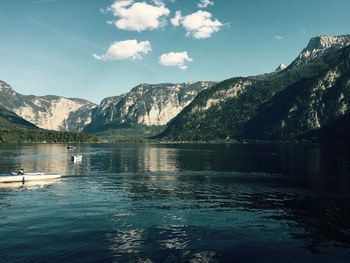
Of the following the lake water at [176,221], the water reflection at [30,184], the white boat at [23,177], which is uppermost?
the white boat at [23,177]

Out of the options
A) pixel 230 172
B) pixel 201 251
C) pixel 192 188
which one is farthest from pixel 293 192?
pixel 201 251

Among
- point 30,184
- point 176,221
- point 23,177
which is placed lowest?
point 176,221

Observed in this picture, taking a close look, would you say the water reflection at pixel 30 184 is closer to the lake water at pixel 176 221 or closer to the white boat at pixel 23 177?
the lake water at pixel 176 221

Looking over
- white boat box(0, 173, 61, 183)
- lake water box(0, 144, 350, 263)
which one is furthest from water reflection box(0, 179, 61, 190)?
white boat box(0, 173, 61, 183)

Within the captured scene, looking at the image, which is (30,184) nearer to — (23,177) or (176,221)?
(23,177)

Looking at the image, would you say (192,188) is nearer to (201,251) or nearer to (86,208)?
(86,208)

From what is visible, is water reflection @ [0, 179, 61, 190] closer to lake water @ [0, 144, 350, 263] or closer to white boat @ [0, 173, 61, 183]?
lake water @ [0, 144, 350, 263]

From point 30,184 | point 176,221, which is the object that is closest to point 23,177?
point 30,184

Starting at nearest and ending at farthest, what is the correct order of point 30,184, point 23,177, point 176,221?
point 176,221 < point 30,184 < point 23,177

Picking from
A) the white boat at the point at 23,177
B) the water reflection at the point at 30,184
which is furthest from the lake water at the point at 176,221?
the white boat at the point at 23,177

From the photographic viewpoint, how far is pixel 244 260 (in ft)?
146

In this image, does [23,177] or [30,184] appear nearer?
[30,184]

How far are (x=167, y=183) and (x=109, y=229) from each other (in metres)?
52.2

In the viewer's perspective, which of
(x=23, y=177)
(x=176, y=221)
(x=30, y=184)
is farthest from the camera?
(x=23, y=177)
